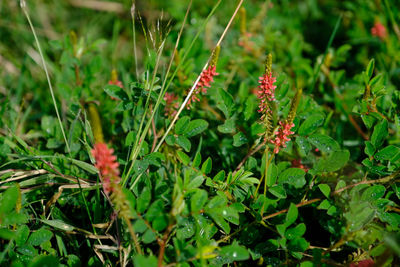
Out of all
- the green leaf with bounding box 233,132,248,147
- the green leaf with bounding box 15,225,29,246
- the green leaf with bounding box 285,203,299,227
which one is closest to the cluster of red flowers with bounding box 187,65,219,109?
the green leaf with bounding box 233,132,248,147

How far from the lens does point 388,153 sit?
5.27 ft

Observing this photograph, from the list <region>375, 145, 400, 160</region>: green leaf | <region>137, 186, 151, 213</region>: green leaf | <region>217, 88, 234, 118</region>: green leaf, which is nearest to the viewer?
<region>137, 186, 151, 213</region>: green leaf

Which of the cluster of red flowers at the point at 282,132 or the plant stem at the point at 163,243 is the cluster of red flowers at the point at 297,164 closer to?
the cluster of red flowers at the point at 282,132

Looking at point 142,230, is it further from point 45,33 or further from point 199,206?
point 45,33

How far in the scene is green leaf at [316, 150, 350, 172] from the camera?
1.47m

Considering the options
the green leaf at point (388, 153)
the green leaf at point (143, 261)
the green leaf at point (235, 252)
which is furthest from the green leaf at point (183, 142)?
the green leaf at point (388, 153)

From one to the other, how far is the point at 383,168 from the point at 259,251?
2.15 ft

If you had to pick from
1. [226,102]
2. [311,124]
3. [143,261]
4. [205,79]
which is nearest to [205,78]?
[205,79]

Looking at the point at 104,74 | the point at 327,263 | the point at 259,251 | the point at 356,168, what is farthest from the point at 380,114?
the point at 104,74

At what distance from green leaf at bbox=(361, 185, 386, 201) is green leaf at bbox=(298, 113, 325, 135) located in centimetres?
37

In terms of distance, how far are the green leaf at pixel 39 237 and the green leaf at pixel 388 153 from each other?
149 cm

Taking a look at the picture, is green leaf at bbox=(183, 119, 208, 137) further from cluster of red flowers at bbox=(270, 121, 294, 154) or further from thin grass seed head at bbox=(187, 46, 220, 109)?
cluster of red flowers at bbox=(270, 121, 294, 154)

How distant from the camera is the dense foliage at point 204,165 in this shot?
1400 mm

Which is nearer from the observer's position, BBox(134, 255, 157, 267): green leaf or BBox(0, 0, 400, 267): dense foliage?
BBox(134, 255, 157, 267): green leaf
